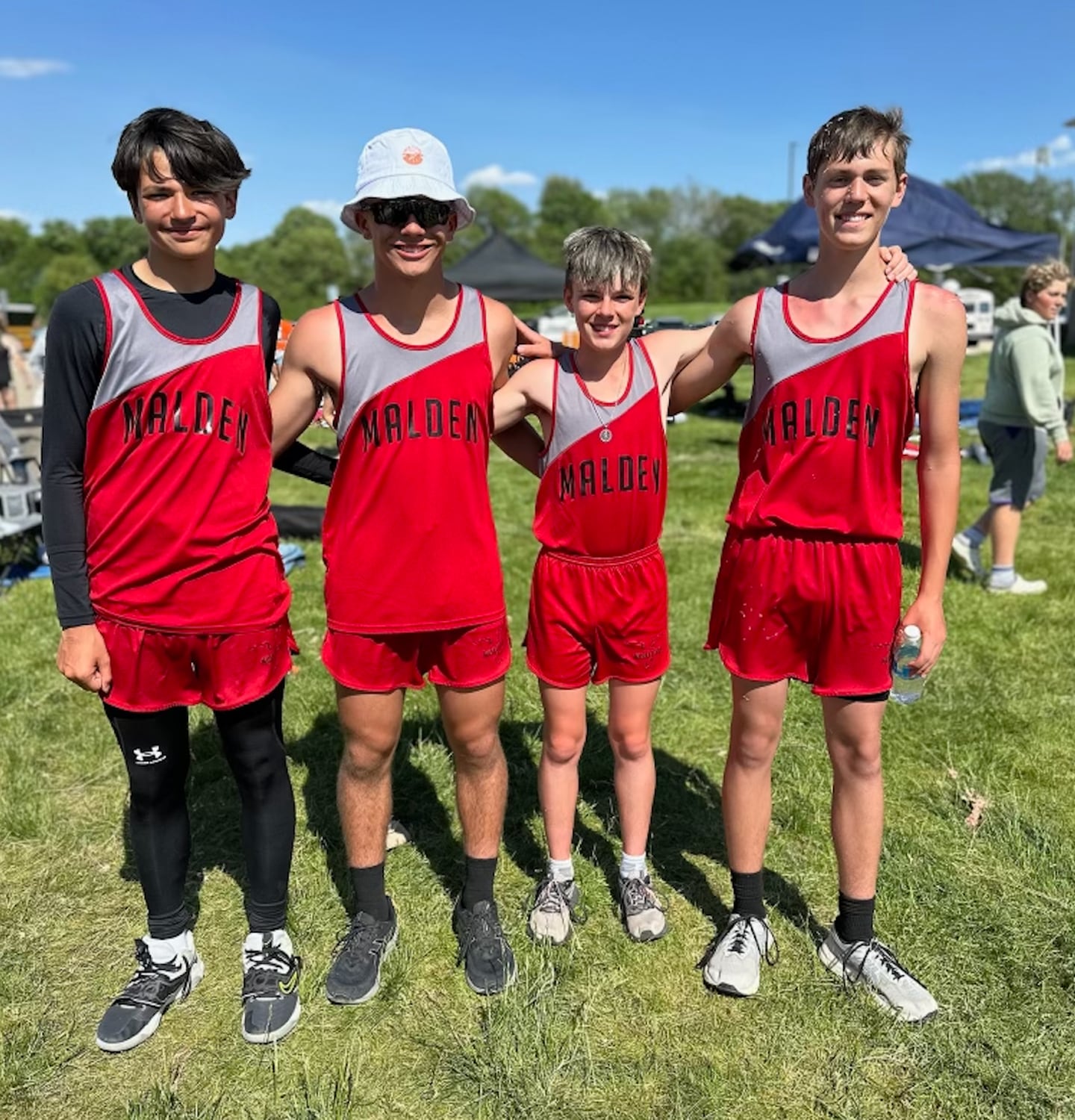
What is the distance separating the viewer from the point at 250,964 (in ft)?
8.25

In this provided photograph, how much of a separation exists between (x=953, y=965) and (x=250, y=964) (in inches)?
78.9

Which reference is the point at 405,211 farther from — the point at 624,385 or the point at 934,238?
the point at 934,238

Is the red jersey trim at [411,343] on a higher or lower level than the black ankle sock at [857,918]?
higher

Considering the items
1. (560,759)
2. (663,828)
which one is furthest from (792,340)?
(663,828)

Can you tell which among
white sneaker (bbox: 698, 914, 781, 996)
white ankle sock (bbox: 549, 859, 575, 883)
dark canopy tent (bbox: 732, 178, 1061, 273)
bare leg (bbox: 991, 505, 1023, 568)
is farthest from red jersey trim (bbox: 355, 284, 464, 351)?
dark canopy tent (bbox: 732, 178, 1061, 273)

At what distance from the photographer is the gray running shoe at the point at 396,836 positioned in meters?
3.26

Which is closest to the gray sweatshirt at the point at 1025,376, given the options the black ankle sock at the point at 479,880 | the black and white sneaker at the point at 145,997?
the black ankle sock at the point at 479,880

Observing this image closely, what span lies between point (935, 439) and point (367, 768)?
1729 mm

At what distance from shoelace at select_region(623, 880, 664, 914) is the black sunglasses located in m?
2.02

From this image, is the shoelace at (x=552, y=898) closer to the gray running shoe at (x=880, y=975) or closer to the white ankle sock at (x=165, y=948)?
the gray running shoe at (x=880, y=975)

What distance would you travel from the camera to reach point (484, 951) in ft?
8.57

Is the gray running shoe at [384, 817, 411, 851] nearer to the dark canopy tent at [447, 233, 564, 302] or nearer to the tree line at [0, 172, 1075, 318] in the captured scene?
the dark canopy tent at [447, 233, 564, 302]

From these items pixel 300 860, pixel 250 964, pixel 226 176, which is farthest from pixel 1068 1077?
pixel 226 176

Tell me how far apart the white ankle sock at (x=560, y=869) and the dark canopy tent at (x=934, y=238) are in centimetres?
1254
